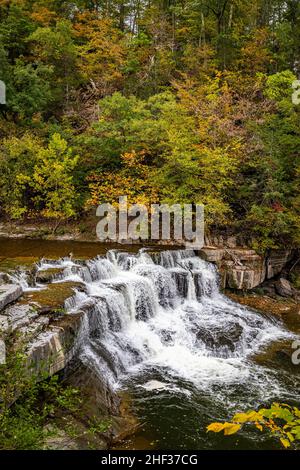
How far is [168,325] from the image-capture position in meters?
11.0

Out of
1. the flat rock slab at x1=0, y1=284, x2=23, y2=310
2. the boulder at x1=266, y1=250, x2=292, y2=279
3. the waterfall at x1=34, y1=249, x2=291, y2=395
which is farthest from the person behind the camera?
the boulder at x1=266, y1=250, x2=292, y2=279

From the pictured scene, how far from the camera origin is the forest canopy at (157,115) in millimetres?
15602

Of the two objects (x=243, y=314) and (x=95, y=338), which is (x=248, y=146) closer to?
(x=243, y=314)

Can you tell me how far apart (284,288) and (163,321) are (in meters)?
6.06

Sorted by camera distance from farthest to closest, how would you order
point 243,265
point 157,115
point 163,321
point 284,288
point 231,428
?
point 157,115 < point 284,288 < point 243,265 < point 163,321 < point 231,428

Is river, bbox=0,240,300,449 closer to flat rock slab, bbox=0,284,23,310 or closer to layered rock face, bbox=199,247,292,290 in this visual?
layered rock face, bbox=199,247,292,290

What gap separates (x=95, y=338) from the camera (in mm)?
9141

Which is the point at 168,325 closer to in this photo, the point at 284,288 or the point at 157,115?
the point at 284,288

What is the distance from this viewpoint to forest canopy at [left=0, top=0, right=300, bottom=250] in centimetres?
1560

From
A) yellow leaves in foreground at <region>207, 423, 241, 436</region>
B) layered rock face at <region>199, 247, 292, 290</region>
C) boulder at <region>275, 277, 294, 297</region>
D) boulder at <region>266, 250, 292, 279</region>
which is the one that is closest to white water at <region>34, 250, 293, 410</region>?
layered rock face at <region>199, 247, 292, 290</region>

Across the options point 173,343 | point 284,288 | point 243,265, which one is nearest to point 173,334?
point 173,343

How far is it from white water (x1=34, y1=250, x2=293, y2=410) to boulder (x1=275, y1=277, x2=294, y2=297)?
2.76m

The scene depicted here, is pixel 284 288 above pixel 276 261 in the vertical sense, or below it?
below
